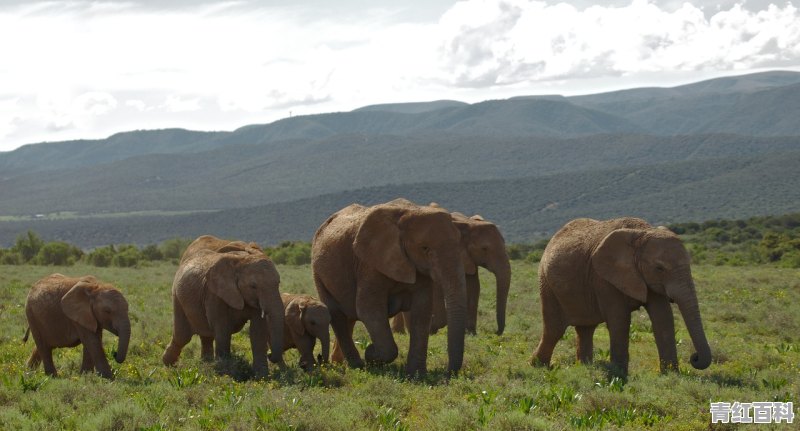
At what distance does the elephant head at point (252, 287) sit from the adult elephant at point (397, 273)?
47.8 inches

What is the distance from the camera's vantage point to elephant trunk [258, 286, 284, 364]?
1352 cm

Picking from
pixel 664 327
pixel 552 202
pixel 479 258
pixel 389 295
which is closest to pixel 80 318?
pixel 389 295

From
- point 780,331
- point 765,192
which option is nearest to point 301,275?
point 780,331

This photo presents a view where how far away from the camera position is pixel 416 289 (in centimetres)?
1388

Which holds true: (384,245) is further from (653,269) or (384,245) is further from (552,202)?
(552,202)

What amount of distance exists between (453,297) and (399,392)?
1619 mm

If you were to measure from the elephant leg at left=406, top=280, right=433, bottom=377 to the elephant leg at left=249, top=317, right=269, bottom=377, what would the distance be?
6.79 ft

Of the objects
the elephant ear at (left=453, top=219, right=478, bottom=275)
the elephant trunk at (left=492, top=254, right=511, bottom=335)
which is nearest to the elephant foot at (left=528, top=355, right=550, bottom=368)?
the elephant trunk at (left=492, top=254, right=511, bottom=335)

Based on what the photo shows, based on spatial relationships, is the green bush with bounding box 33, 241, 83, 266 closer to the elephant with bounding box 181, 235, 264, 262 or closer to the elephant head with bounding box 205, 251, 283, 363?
the elephant with bounding box 181, 235, 264, 262

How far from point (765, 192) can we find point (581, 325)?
107 meters

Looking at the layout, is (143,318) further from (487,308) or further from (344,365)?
(487,308)

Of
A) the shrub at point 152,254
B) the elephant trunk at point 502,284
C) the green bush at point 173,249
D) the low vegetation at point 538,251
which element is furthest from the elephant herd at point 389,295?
the green bush at point 173,249

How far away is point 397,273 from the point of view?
1347 centimetres

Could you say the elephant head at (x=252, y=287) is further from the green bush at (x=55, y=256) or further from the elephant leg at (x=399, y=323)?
the green bush at (x=55, y=256)
